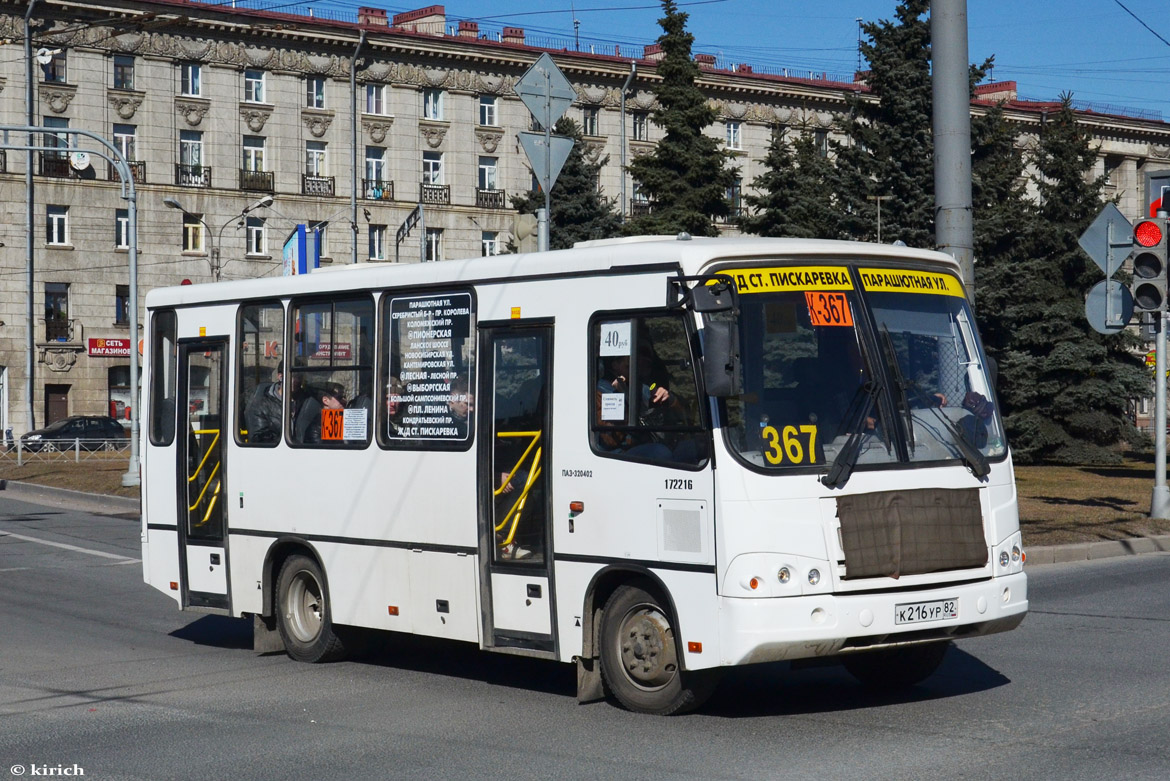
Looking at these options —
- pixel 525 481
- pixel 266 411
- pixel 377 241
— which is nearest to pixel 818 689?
pixel 525 481

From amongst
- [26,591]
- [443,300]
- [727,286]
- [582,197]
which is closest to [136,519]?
[26,591]

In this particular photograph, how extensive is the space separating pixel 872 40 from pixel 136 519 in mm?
24390

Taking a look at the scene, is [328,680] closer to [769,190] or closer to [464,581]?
[464,581]

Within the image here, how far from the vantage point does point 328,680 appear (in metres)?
10.4

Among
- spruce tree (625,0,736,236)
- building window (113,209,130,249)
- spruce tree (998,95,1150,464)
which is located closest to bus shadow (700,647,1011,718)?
spruce tree (998,95,1150,464)

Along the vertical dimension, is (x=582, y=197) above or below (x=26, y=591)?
above

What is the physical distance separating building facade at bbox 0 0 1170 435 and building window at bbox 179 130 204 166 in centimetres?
6

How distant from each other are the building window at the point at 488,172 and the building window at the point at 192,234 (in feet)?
40.3

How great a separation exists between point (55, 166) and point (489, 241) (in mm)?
18504

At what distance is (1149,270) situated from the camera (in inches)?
748

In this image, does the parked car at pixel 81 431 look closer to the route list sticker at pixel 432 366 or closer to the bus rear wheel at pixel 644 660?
the route list sticker at pixel 432 366

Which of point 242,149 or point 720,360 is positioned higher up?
point 242,149

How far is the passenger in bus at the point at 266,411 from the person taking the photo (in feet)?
37.5

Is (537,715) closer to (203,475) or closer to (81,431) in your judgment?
(203,475)
